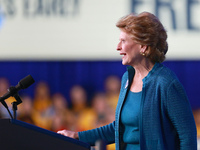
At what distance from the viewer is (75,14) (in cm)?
546

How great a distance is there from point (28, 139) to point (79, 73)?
14.0 feet

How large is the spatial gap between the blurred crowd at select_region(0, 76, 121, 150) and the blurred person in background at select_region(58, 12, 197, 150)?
348cm

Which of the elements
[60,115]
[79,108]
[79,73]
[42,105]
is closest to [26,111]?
[42,105]

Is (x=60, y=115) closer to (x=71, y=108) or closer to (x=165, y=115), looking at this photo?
(x=71, y=108)

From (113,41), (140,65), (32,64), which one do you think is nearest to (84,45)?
(113,41)

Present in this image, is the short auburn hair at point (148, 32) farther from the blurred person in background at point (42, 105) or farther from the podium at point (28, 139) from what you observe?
the blurred person in background at point (42, 105)

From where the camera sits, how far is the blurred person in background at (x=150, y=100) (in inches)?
56.6

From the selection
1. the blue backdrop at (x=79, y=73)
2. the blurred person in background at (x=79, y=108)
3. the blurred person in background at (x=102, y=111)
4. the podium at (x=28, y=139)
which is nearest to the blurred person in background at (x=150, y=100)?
the podium at (x=28, y=139)

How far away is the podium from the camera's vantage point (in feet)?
3.95

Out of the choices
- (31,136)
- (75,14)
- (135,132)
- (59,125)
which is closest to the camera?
(31,136)

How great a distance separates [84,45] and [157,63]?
13.0ft

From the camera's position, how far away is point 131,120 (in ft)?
4.98

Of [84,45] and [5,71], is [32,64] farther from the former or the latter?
[84,45]

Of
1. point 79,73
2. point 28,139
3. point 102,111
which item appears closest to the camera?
point 28,139
